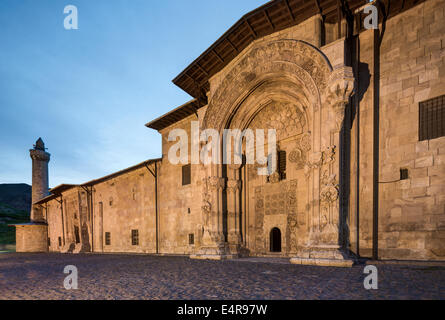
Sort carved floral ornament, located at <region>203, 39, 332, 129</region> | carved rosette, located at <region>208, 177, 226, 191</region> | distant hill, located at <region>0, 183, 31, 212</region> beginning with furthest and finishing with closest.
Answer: distant hill, located at <region>0, 183, 31, 212</region> < carved rosette, located at <region>208, 177, 226, 191</region> < carved floral ornament, located at <region>203, 39, 332, 129</region>

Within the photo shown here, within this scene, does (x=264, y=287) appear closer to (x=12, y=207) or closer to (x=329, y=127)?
(x=329, y=127)

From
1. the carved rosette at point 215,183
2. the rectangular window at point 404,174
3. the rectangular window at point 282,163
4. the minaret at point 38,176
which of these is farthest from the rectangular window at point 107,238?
the rectangular window at point 404,174

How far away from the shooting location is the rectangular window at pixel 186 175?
579 inches

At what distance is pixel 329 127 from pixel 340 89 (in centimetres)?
104

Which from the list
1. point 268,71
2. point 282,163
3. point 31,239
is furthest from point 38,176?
point 268,71

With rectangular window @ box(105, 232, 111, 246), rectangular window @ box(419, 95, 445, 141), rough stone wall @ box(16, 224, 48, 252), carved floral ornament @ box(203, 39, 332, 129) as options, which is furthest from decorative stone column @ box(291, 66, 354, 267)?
→ rough stone wall @ box(16, 224, 48, 252)

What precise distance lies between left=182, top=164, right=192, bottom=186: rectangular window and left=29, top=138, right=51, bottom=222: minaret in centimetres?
→ 2445

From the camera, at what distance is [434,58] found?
6.66 metres

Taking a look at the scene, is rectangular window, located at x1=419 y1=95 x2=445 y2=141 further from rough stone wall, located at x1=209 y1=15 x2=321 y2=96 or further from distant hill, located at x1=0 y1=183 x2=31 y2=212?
distant hill, located at x1=0 y1=183 x2=31 y2=212

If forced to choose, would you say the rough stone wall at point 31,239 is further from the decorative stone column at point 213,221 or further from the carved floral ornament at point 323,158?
the carved floral ornament at point 323,158

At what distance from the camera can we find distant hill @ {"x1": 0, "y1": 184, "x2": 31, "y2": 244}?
40216 millimetres

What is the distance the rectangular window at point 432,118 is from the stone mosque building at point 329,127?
0.02 metres

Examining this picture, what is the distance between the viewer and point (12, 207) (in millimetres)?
57594
